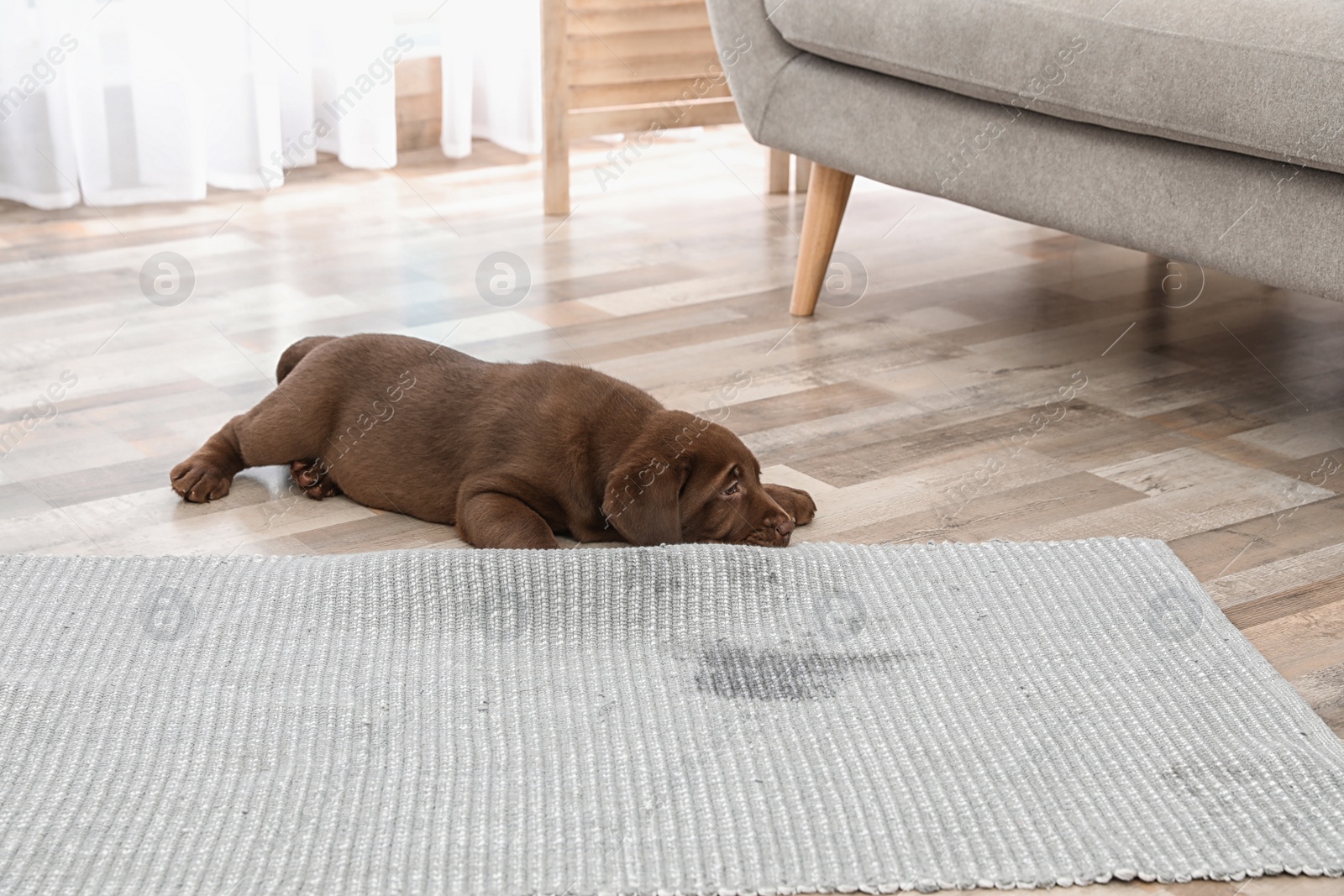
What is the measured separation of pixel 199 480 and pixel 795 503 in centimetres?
73

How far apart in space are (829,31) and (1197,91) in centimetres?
66

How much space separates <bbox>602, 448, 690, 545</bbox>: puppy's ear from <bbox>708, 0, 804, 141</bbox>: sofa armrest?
1.17 meters

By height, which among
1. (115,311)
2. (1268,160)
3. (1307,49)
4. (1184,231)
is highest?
(1307,49)

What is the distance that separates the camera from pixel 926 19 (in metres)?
2.15

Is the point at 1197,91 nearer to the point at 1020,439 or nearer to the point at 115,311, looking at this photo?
the point at 1020,439

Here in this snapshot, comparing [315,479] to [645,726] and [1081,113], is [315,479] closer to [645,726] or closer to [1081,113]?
[645,726]

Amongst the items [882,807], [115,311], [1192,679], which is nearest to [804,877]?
[882,807]

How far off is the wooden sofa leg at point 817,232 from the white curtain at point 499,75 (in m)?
1.55

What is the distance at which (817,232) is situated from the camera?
2.48m

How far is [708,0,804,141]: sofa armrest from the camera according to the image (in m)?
2.38

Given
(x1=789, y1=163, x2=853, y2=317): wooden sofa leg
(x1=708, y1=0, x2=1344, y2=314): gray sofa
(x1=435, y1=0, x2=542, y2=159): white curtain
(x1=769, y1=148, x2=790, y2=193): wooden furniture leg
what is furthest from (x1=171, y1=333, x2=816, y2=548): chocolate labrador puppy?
(x1=435, y1=0, x2=542, y2=159): white curtain

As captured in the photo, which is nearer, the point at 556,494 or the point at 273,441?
the point at 556,494

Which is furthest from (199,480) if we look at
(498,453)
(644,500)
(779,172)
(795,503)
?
(779,172)

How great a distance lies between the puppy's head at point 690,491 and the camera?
1.44m
